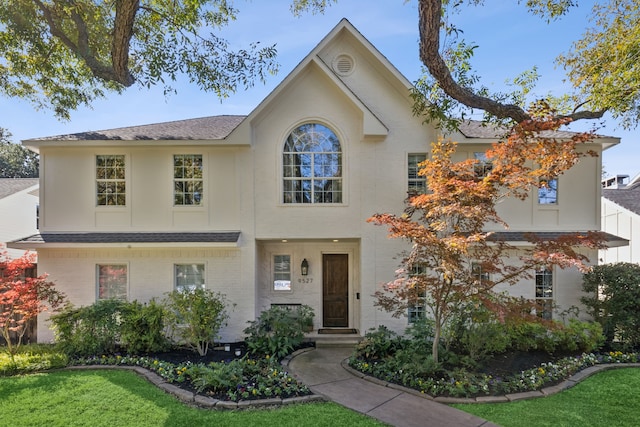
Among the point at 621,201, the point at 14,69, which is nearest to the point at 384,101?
the point at 14,69

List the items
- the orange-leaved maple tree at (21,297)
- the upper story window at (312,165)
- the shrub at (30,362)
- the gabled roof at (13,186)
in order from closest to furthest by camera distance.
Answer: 1. the shrub at (30,362)
2. the orange-leaved maple tree at (21,297)
3. the upper story window at (312,165)
4. the gabled roof at (13,186)

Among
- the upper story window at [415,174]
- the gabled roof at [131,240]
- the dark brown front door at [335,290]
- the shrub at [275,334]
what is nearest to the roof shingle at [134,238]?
the gabled roof at [131,240]

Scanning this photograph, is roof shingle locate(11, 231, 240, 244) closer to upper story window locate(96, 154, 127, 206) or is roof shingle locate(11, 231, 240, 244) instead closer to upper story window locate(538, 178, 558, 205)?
upper story window locate(96, 154, 127, 206)

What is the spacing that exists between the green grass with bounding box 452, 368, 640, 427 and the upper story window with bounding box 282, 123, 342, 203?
21.4ft

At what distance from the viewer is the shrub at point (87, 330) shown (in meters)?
8.11

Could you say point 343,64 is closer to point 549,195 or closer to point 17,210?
point 549,195

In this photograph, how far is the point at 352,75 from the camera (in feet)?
33.4

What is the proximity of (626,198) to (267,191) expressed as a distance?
20122 millimetres

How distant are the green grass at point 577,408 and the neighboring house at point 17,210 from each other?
837 inches

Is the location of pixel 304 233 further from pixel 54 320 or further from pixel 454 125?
pixel 54 320

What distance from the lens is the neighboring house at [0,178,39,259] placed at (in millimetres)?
16219

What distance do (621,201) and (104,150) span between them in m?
24.5

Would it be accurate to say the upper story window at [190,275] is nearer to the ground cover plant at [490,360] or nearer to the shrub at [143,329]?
the shrub at [143,329]

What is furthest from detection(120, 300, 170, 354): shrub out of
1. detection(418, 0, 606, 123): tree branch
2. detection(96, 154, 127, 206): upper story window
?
detection(418, 0, 606, 123): tree branch
